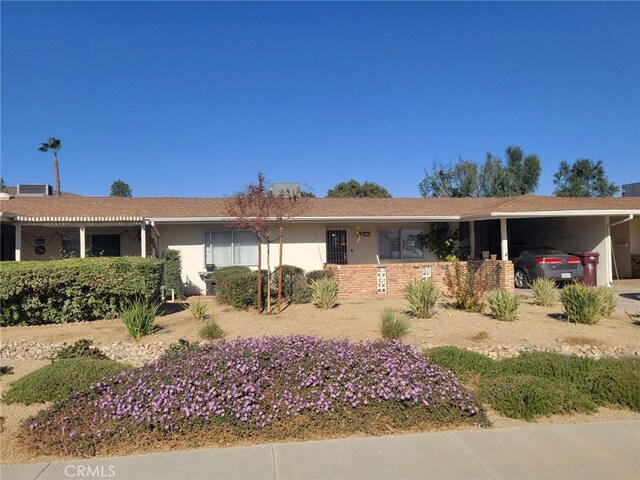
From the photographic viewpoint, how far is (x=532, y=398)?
16.8 ft

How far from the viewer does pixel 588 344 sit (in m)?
8.32

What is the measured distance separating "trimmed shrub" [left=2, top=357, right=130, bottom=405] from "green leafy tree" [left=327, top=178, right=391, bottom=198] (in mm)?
44494

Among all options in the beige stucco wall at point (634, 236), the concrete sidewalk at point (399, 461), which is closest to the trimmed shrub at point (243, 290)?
the concrete sidewalk at point (399, 461)

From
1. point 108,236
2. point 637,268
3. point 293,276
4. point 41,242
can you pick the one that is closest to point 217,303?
point 293,276

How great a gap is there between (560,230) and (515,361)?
50.1 feet

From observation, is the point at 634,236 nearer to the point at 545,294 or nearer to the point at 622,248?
the point at 622,248

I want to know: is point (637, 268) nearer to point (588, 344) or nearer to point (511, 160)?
point (588, 344)

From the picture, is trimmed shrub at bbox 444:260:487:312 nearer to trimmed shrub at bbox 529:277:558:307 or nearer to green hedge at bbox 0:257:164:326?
trimmed shrub at bbox 529:277:558:307

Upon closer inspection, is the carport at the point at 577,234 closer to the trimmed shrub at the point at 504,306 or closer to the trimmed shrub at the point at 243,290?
the trimmed shrub at the point at 504,306

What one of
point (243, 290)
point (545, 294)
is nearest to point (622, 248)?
point (545, 294)

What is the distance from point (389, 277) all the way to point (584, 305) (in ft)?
20.6

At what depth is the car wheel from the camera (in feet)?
55.4

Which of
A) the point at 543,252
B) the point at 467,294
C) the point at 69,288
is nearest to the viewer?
the point at 69,288

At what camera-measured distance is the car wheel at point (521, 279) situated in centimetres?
1689
